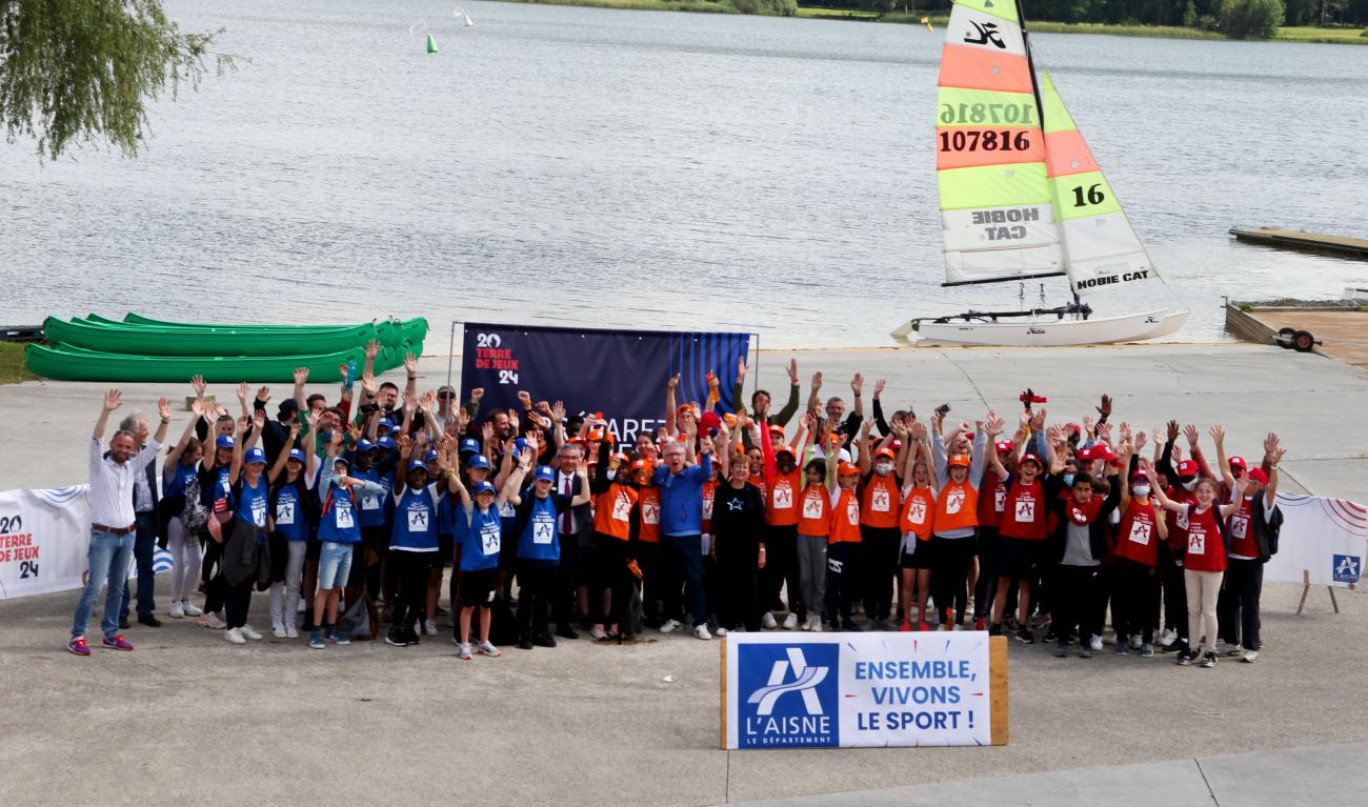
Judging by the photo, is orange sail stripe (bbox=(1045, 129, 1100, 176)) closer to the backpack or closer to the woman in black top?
A: the woman in black top

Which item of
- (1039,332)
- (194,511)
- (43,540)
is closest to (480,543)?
(194,511)

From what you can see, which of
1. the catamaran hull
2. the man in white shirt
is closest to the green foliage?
the catamaran hull

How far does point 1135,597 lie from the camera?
14703mm

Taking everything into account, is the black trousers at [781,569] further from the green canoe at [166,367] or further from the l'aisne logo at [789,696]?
the green canoe at [166,367]

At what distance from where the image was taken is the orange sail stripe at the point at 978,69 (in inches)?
1252

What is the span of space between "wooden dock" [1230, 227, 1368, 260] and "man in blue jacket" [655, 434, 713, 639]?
49.5 meters

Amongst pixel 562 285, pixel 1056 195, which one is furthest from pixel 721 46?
pixel 1056 195

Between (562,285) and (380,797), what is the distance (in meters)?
37.1

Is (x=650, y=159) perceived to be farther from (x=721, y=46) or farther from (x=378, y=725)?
(x=721, y=46)

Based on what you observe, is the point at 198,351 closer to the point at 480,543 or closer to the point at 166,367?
the point at 166,367

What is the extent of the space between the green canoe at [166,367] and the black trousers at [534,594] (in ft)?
42.8

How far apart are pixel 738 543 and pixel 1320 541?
5.73 metres

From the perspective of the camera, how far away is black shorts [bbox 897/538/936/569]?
14.9 m

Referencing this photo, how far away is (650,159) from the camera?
268 feet
